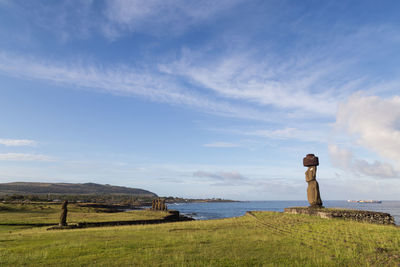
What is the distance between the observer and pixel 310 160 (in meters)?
31.0

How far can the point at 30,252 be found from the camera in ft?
43.1

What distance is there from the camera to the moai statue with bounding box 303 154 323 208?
30.1m

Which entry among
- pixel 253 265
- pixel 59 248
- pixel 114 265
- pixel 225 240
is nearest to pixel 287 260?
pixel 253 265

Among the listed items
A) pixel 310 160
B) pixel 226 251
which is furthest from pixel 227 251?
pixel 310 160

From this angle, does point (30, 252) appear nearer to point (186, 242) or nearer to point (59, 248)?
point (59, 248)

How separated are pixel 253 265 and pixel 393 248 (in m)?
7.60

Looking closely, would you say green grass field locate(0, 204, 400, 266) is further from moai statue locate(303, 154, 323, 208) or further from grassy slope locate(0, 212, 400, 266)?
moai statue locate(303, 154, 323, 208)

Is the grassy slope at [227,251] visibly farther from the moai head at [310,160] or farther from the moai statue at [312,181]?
the moai head at [310,160]

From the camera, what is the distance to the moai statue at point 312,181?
30.1 meters

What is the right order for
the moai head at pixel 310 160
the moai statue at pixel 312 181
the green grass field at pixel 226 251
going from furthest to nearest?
the moai head at pixel 310 160 < the moai statue at pixel 312 181 < the green grass field at pixel 226 251

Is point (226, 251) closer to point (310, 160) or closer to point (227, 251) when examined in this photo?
point (227, 251)

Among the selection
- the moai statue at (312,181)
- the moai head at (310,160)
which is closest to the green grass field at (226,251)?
the moai statue at (312,181)

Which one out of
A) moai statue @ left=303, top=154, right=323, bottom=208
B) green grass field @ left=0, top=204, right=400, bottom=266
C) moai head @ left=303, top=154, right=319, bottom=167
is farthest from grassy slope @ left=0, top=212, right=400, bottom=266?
moai head @ left=303, top=154, right=319, bottom=167

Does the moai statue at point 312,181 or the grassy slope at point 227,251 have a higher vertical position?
the moai statue at point 312,181
